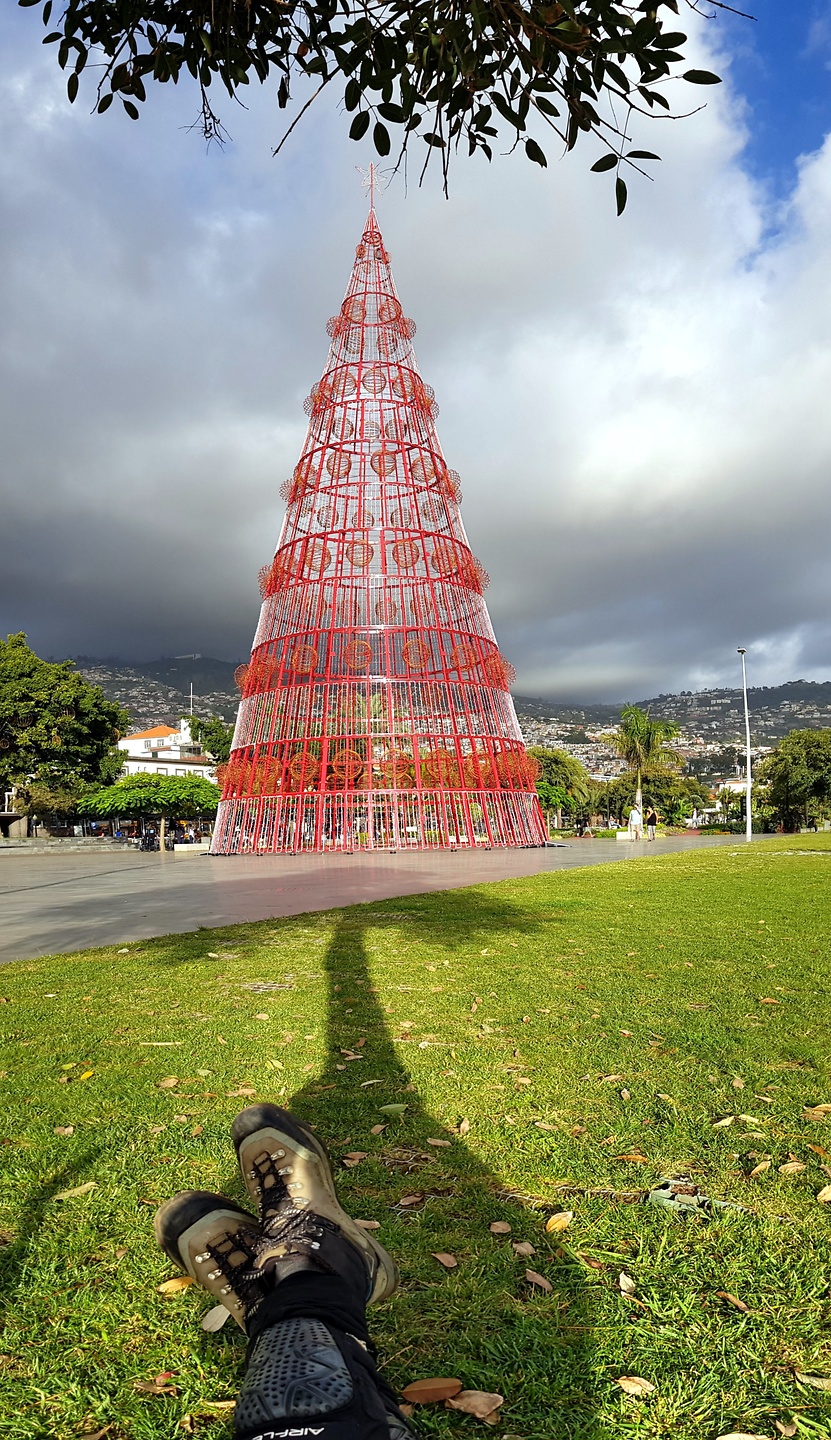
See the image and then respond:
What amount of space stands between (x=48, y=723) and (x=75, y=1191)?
49994 millimetres

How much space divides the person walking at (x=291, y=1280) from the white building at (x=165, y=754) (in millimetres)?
80723

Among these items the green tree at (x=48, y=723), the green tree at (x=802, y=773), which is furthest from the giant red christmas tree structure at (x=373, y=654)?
the green tree at (x=802, y=773)

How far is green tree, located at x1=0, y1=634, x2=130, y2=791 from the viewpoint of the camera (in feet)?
158

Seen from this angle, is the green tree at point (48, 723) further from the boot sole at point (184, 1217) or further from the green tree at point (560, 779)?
the boot sole at point (184, 1217)

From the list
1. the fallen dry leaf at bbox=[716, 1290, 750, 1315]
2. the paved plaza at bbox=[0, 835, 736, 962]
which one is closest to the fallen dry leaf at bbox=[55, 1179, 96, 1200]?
the fallen dry leaf at bbox=[716, 1290, 750, 1315]

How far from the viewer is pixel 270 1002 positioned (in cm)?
580

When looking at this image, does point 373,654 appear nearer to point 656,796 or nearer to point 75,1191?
point 75,1191

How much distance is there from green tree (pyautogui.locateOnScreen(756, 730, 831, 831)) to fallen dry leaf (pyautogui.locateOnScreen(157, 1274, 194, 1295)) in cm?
6367

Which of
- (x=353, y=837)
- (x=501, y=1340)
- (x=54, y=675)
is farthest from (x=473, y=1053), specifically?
(x=54, y=675)

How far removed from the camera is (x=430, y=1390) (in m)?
1.92

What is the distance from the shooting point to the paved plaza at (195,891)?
9.80 meters

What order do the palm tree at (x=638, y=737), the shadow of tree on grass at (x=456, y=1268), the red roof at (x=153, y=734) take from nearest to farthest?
the shadow of tree on grass at (x=456, y=1268) → the palm tree at (x=638, y=737) → the red roof at (x=153, y=734)

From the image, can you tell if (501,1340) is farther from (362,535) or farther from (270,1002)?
(362,535)

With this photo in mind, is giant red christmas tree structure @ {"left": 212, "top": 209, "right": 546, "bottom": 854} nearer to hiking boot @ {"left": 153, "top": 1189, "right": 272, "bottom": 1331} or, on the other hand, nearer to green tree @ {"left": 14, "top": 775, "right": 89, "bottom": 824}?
green tree @ {"left": 14, "top": 775, "right": 89, "bottom": 824}
